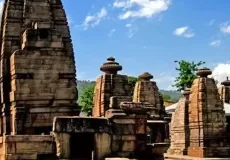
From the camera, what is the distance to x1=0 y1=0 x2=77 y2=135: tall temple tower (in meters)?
13.2

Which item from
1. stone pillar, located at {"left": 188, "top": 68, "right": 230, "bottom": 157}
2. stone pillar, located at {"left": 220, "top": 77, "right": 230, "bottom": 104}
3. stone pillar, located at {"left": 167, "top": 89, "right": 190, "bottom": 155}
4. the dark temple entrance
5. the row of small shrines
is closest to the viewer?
the dark temple entrance

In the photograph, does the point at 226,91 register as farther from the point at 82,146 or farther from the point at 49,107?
the point at 82,146

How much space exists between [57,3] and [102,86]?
5.92 meters

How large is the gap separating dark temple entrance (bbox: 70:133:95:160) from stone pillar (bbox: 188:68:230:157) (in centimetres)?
906

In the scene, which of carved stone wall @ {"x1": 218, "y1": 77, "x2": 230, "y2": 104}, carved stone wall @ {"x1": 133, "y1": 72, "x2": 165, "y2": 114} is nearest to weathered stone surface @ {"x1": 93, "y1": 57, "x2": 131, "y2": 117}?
carved stone wall @ {"x1": 133, "y1": 72, "x2": 165, "y2": 114}

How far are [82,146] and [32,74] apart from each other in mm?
2289

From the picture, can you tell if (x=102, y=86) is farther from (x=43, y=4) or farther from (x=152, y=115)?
(x=43, y=4)

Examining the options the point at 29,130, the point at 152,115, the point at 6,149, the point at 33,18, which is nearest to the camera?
the point at 6,149

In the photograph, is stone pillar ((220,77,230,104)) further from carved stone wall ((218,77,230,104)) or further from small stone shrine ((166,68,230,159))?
small stone shrine ((166,68,230,159))

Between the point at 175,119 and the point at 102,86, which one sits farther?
the point at 175,119

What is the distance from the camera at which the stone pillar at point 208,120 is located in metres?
20.8

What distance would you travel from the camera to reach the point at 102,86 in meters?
19.9

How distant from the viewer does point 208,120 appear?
20.8 m

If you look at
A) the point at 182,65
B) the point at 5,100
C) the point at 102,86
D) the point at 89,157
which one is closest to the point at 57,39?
the point at 5,100
